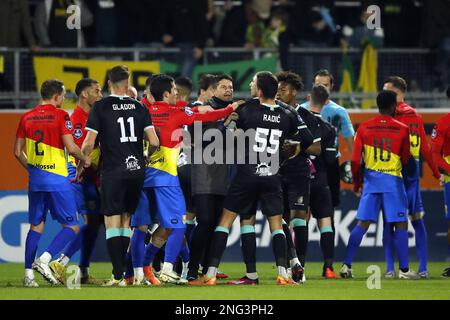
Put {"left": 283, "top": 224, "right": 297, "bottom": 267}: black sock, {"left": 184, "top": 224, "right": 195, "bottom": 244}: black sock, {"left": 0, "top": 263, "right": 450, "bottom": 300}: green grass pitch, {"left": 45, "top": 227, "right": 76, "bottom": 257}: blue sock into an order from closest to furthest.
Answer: {"left": 0, "top": 263, "right": 450, "bottom": 300}: green grass pitch
{"left": 45, "top": 227, "right": 76, "bottom": 257}: blue sock
{"left": 283, "top": 224, "right": 297, "bottom": 267}: black sock
{"left": 184, "top": 224, "right": 195, "bottom": 244}: black sock

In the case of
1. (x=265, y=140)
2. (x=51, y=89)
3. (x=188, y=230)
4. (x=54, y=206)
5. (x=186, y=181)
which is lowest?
(x=188, y=230)

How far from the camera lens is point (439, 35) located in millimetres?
21453

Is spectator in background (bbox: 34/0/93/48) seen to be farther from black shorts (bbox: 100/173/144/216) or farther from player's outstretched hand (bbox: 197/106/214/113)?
black shorts (bbox: 100/173/144/216)

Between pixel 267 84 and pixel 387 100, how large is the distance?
2303 millimetres

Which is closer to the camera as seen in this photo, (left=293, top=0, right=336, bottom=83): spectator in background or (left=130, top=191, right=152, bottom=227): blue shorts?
(left=130, top=191, right=152, bottom=227): blue shorts

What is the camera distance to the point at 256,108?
544 inches

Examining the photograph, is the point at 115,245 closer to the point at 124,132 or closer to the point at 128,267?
the point at 128,267

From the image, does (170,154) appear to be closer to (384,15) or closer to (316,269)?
(316,269)

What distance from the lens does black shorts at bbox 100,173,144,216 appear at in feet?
44.8

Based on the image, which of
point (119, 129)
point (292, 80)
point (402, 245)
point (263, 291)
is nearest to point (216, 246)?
point (263, 291)

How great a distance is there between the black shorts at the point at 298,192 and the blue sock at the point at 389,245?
3.82 ft

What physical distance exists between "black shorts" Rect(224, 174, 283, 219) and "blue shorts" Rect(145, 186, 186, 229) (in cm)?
61

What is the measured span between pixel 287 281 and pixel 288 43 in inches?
290
